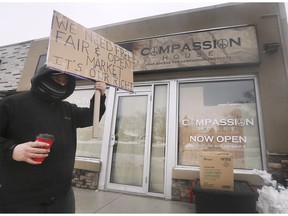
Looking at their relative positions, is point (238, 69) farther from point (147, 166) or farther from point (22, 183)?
point (22, 183)

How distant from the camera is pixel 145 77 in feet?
14.4

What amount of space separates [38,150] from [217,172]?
2.53 metres

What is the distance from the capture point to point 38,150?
4.11 feet

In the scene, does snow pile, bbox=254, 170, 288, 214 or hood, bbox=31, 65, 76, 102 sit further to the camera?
snow pile, bbox=254, 170, 288, 214

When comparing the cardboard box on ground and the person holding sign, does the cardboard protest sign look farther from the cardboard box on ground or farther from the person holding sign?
the cardboard box on ground

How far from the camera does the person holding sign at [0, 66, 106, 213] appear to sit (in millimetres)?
1323

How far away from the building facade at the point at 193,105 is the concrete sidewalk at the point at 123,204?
21 centimetres

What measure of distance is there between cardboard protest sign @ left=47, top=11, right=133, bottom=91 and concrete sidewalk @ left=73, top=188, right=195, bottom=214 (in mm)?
2076

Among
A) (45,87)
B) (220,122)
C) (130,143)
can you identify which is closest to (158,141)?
(130,143)

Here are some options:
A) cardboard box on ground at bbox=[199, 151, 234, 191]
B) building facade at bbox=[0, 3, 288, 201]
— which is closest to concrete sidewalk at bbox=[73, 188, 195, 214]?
building facade at bbox=[0, 3, 288, 201]

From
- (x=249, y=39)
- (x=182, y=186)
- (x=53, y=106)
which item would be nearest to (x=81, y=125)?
(x=53, y=106)

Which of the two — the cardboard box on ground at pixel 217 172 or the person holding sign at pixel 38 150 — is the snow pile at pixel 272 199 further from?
the person holding sign at pixel 38 150

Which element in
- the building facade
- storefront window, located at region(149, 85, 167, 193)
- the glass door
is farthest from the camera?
the glass door

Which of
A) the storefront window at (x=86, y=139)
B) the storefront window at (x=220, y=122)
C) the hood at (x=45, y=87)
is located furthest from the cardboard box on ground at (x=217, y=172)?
the storefront window at (x=86, y=139)
